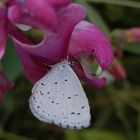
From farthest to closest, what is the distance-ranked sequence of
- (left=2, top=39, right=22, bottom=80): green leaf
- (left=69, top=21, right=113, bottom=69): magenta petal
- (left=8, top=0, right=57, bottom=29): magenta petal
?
(left=2, top=39, right=22, bottom=80): green leaf, (left=69, top=21, right=113, bottom=69): magenta petal, (left=8, top=0, right=57, bottom=29): magenta petal

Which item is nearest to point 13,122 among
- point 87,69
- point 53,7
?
point 87,69

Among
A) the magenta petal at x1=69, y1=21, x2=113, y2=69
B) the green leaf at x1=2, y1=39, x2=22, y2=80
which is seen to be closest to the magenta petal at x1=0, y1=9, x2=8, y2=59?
the magenta petal at x1=69, y1=21, x2=113, y2=69

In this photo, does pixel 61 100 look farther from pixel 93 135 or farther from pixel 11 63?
pixel 93 135

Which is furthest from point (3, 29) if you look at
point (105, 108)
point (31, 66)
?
point (105, 108)

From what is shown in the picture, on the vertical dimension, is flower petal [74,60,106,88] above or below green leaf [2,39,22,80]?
above

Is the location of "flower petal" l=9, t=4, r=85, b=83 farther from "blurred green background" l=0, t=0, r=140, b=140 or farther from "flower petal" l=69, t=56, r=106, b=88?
"blurred green background" l=0, t=0, r=140, b=140

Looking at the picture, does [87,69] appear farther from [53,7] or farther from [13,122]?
[13,122]
